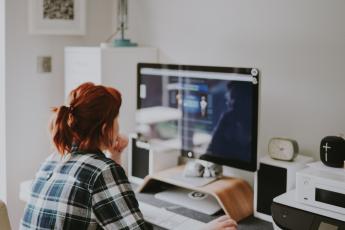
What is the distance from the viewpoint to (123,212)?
1585mm

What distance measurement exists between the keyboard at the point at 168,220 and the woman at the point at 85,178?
23cm

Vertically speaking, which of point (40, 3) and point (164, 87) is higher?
point (40, 3)

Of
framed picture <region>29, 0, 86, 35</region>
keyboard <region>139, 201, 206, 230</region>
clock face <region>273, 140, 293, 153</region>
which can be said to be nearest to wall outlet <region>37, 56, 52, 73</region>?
framed picture <region>29, 0, 86, 35</region>

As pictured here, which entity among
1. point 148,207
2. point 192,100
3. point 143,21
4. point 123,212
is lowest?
point 148,207

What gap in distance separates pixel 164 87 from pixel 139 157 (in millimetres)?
441

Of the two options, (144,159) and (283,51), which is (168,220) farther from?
(283,51)

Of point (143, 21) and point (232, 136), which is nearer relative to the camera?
point (232, 136)

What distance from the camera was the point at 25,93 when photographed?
2.78 meters

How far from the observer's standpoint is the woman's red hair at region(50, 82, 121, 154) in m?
1.68

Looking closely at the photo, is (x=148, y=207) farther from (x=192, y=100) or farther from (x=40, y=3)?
(x=40, y=3)

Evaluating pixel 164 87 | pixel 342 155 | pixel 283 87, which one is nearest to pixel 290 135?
pixel 283 87

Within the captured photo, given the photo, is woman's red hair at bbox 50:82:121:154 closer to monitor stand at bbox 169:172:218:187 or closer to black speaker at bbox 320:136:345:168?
monitor stand at bbox 169:172:218:187

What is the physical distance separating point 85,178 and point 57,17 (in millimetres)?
1479

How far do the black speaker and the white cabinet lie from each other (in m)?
1.17
